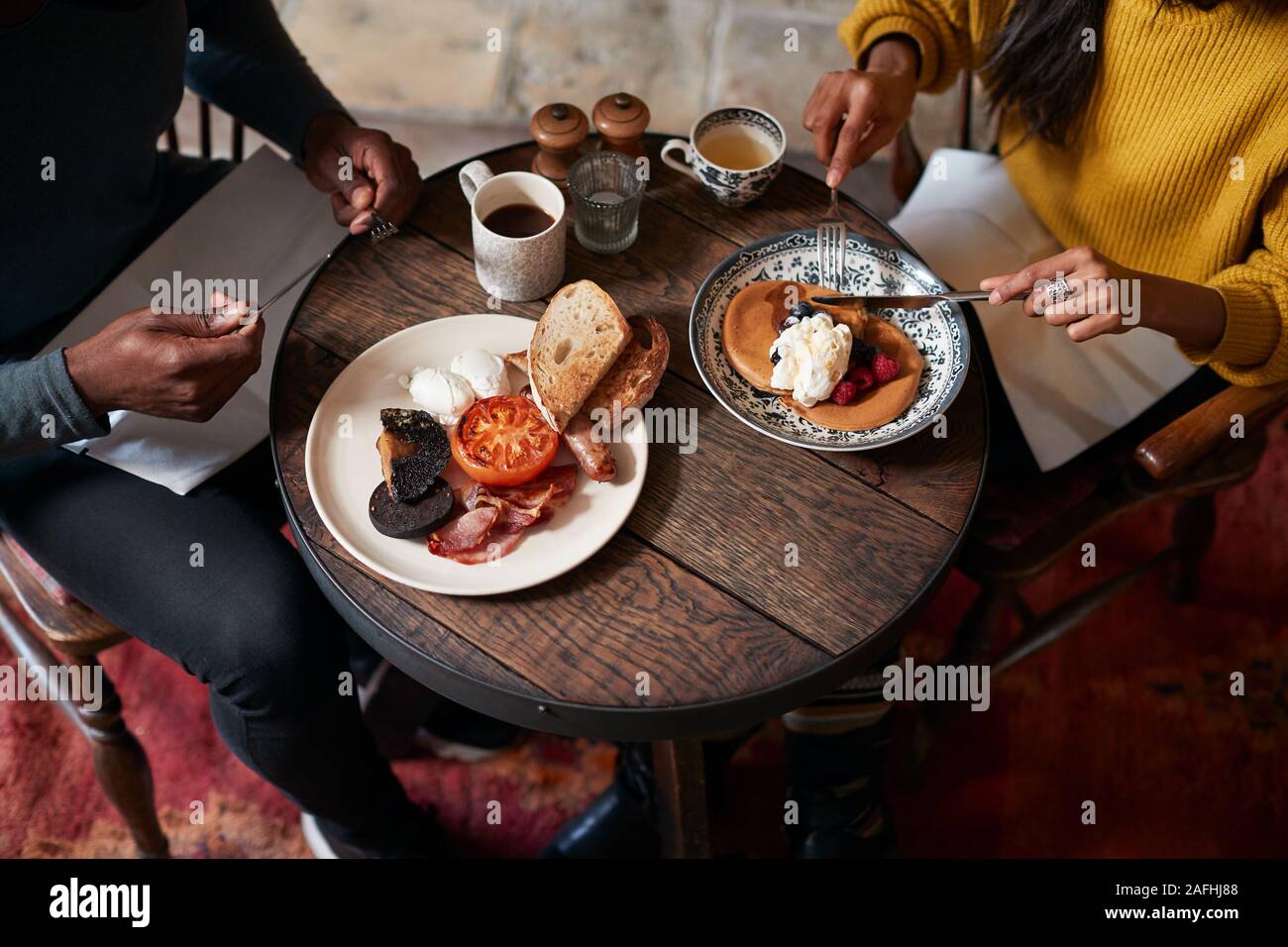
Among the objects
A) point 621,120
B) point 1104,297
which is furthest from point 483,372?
point 1104,297

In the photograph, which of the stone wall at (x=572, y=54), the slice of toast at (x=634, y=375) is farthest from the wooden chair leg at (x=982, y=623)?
the stone wall at (x=572, y=54)

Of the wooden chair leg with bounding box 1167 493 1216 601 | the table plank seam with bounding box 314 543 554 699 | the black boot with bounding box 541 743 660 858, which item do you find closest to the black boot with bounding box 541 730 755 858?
the black boot with bounding box 541 743 660 858

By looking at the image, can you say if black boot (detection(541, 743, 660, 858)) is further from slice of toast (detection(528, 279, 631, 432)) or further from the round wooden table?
slice of toast (detection(528, 279, 631, 432))

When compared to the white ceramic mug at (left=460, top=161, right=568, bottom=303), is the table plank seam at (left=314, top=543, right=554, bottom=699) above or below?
below

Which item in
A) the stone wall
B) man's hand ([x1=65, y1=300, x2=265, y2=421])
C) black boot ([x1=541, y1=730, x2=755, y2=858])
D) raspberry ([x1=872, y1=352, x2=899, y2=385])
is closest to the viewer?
man's hand ([x1=65, y1=300, x2=265, y2=421])

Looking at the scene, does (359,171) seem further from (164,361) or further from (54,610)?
(54,610)

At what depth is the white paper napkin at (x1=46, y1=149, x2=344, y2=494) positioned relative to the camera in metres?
1.39

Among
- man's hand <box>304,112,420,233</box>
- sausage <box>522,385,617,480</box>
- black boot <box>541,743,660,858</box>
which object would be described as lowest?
black boot <box>541,743,660,858</box>

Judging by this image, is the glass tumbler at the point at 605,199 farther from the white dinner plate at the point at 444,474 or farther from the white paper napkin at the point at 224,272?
the white paper napkin at the point at 224,272

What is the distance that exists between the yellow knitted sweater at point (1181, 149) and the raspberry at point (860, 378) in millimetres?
450

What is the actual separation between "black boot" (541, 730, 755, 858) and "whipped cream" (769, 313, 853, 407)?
693mm

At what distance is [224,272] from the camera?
5.10ft

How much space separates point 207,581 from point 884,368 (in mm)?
924

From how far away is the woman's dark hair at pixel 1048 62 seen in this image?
147 cm
